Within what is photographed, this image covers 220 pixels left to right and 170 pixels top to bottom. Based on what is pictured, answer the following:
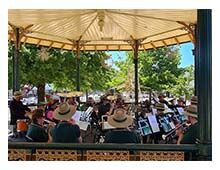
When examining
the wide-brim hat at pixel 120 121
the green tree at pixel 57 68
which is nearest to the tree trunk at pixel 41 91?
the green tree at pixel 57 68

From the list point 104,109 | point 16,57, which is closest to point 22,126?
point 104,109

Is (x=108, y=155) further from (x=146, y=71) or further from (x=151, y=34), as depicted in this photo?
(x=146, y=71)

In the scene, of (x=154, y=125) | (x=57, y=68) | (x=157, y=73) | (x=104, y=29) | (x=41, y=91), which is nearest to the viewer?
(x=154, y=125)

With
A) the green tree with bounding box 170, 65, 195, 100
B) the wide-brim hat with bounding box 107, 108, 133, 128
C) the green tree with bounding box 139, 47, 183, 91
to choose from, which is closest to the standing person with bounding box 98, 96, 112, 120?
the wide-brim hat with bounding box 107, 108, 133, 128

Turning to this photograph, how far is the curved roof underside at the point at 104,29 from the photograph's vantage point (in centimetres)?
743

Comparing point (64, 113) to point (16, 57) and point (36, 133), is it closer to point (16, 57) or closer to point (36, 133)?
point (36, 133)

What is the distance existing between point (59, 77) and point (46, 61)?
2.71ft

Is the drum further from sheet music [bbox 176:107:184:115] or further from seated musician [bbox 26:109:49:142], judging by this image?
sheet music [bbox 176:107:184:115]

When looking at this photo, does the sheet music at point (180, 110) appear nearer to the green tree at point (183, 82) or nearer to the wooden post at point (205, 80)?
the wooden post at point (205, 80)

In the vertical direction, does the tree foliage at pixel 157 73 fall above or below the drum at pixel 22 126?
above

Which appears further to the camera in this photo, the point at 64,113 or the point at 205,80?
the point at 64,113

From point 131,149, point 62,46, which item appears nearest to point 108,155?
point 131,149

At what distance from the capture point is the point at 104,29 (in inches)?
370

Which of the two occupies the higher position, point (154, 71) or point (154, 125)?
point (154, 71)
